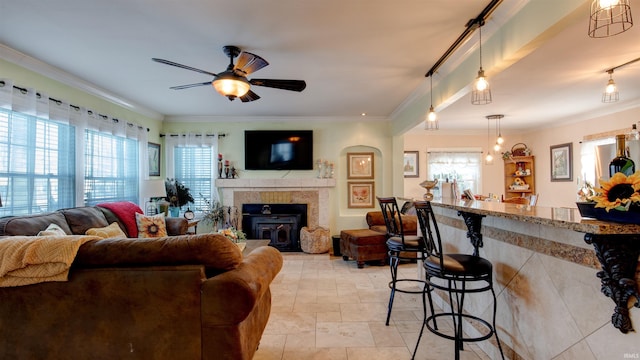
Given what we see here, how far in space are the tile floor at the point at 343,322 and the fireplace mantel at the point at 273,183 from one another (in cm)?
184

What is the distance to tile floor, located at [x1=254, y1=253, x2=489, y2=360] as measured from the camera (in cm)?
226

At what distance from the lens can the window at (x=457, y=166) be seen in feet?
22.6

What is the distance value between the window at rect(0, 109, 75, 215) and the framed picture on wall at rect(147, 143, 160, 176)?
5.24 ft

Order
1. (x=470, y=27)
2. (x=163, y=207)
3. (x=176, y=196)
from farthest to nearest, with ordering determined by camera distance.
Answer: (x=176, y=196) → (x=163, y=207) → (x=470, y=27)

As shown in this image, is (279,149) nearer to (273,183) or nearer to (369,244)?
(273,183)

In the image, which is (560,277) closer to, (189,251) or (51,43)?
(189,251)

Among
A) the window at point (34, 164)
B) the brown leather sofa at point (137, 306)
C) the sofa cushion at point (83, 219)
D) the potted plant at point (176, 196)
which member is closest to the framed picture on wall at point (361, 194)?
the potted plant at point (176, 196)

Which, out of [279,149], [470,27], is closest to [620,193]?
[470,27]

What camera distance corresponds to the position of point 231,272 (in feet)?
5.34

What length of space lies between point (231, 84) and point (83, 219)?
2149 mm

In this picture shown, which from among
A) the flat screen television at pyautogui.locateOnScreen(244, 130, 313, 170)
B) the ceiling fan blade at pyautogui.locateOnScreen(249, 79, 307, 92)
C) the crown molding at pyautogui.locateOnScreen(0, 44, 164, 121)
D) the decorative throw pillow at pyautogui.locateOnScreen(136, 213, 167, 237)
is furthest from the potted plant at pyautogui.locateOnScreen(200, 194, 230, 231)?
the ceiling fan blade at pyautogui.locateOnScreen(249, 79, 307, 92)

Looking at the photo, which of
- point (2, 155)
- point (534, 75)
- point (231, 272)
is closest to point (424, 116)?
point (534, 75)

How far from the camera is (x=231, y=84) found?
278 cm

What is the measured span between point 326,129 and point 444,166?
2.95m
